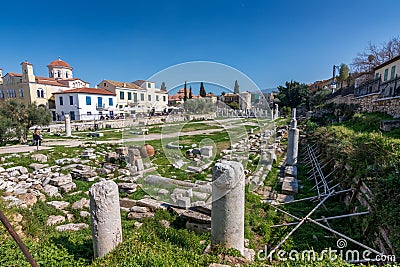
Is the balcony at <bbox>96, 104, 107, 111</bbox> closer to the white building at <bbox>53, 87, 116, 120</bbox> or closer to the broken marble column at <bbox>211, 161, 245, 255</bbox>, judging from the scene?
the white building at <bbox>53, 87, 116, 120</bbox>

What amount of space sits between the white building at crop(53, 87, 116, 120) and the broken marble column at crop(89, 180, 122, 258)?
29.7 m

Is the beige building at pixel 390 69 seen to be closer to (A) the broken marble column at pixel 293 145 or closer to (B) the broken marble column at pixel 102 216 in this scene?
(A) the broken marble column at pixel 293 145

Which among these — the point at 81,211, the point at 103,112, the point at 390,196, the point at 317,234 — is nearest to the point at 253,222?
the point at 317,234

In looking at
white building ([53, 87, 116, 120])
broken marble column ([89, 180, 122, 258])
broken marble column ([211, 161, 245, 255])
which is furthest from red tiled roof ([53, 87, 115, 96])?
broken marble column ([211, 161, 245, 255])

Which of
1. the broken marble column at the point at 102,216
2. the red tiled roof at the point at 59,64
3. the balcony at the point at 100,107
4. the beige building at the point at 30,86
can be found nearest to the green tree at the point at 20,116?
the broken marble column at the point at 102,216

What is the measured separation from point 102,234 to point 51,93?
42.2m

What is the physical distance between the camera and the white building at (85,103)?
32000 millimetres

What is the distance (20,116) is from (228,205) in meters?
18.8

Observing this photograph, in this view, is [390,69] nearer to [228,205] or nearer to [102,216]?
[228,205]

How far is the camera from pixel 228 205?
4.10 m

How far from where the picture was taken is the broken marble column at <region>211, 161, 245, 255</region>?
397 cm

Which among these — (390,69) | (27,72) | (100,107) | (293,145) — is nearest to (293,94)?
(390,69)

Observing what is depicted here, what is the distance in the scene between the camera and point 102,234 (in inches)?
154

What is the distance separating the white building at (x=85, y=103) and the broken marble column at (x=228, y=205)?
30.5m
